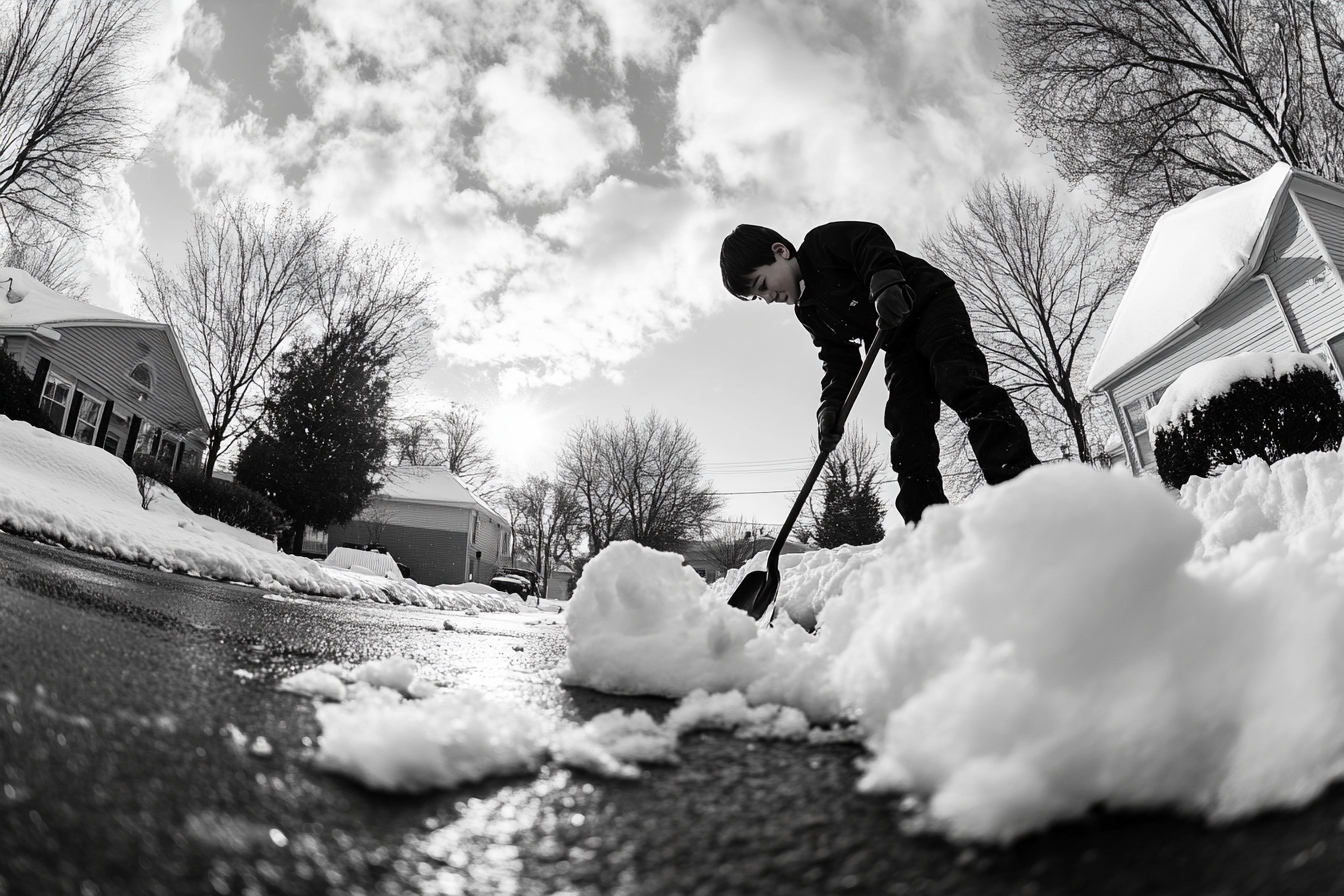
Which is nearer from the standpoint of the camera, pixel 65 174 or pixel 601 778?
pixel 601 778

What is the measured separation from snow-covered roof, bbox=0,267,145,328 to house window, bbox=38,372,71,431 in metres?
1.21

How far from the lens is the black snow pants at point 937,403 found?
2412mm

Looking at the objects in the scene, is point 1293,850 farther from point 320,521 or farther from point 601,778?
point 320,521

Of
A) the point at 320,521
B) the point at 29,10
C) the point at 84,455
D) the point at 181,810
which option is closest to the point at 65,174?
the point at 29,10

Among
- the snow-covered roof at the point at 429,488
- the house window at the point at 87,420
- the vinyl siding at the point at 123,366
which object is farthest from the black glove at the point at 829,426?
the snow-covered roof at the point at 429,488

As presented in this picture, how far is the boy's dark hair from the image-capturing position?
3.34m

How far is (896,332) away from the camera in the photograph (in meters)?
3.05

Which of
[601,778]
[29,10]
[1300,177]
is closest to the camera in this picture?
[601,778]

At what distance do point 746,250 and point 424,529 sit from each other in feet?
97.2

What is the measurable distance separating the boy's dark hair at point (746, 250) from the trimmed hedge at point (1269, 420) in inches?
330

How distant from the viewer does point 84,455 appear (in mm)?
8211

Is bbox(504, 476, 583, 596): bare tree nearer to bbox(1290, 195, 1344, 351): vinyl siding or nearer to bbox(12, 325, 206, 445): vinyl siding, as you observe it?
bbox(12, 325, 206, 445): vinyl siding

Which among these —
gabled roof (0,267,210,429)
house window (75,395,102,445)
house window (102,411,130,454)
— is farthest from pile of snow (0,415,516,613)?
house window (102,411,130,454)

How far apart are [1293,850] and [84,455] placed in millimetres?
10744
